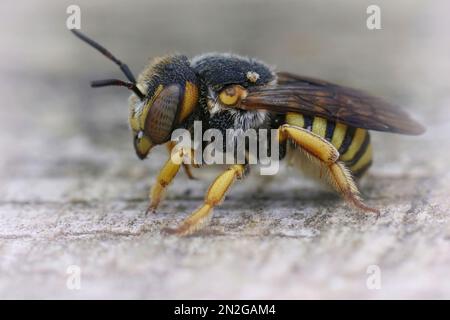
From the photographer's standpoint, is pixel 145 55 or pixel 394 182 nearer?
pixel 394 182

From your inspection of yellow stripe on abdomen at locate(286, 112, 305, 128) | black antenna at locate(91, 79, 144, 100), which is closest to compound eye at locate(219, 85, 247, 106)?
yellow stripe on abdomen at locate(286, 112, 305, 128)

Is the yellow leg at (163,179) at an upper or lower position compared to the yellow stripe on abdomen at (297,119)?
lower

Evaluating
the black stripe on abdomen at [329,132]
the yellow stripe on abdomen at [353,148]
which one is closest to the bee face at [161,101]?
the black stripe on abdomen at [329,132]

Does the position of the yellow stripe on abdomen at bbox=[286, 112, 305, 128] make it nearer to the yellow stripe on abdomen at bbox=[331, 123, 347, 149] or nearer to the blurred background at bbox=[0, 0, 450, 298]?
the yellow stripe on abdomen at bbox=[331, 123, 347, 149]

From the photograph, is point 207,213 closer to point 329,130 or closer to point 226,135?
point 226,135

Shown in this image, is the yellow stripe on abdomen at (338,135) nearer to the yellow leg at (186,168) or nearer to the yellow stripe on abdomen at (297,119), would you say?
the yellow stripe on abdomen at (297,119)

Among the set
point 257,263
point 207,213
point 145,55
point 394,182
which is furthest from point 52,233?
point 145,55
